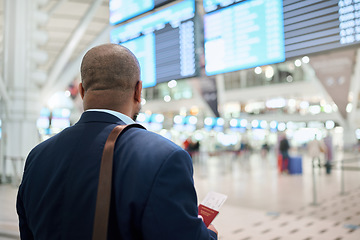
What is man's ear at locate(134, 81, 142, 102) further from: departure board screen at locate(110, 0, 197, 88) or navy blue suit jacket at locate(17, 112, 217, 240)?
departure board screen at locate(110, 0, 197, 88)

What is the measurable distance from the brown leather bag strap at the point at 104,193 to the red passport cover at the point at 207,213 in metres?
0.56

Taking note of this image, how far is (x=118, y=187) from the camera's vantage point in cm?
108

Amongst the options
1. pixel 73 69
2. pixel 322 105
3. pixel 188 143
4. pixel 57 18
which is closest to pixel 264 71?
pixel 322 105

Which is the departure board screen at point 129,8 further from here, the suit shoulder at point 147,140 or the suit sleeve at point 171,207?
the suit sleeve at point 171,207

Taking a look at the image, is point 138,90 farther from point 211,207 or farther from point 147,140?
point 211,207

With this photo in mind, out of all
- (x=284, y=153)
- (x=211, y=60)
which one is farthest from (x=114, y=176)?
(x=284, y=153)

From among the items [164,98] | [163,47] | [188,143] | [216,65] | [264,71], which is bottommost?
[188,143]

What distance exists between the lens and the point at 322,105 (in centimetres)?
3475

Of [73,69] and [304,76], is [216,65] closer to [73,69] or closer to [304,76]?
[73,69]

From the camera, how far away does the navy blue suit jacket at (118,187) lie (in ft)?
3.35

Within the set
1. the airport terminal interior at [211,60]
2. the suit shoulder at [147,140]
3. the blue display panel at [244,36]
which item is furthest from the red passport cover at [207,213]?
the blue display panel at [244,36]

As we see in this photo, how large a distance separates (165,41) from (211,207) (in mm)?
3857

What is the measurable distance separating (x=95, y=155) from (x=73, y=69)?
22.5 ft

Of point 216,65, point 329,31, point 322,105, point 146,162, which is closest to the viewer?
point 146,162
